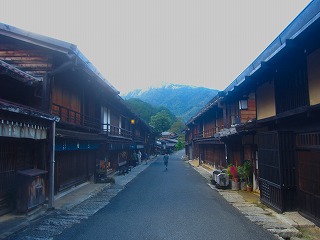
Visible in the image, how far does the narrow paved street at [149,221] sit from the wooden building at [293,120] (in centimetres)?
199

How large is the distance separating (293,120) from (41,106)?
9.94 m

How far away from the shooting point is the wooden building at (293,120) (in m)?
8.50

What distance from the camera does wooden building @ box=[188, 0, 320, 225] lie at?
8500mm

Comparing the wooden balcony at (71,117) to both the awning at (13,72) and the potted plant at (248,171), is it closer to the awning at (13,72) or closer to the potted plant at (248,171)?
the awning at (13,72)

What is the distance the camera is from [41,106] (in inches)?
451

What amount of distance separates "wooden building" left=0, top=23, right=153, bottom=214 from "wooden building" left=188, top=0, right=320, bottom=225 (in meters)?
8.21

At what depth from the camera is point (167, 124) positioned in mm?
87188

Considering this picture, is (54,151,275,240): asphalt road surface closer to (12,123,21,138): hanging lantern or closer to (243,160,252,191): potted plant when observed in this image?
(243,160,252,191): potted plant

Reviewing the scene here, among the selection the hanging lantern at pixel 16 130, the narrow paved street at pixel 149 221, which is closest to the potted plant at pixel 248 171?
the narrow paved street at pixel 149 221

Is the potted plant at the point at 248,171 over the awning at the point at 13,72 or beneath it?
beneath

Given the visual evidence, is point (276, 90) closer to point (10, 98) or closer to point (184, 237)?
point (184, 237)

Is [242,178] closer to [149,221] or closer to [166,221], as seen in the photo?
[166,221]

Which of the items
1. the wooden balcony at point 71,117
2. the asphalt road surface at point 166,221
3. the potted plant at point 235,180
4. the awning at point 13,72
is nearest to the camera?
the asphalt road surface at point 166,221

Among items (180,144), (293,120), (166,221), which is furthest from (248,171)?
(180,144)
